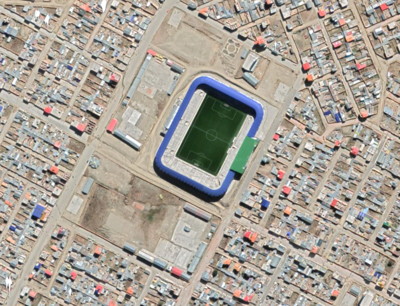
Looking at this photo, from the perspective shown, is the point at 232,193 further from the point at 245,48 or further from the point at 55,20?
the point at 55,20

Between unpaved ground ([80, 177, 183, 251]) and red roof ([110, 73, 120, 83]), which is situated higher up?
red roof ([110, 73, 120, 83])

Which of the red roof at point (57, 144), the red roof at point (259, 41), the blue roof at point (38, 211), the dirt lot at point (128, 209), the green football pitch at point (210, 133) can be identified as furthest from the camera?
the dirt lot at point (128, 209)

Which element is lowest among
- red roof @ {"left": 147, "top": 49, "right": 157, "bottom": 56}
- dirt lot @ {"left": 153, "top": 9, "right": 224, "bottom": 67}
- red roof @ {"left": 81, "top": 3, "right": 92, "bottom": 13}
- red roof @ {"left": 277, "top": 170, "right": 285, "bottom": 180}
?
red roof @ {"left": 277, "top": 170, "right": 285, "bottom": 180}

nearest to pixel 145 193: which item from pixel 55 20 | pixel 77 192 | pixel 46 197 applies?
pixel 77 192

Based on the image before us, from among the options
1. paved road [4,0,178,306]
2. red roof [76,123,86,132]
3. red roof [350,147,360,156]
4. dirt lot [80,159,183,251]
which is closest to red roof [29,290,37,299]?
paved road [4,0,178,306]

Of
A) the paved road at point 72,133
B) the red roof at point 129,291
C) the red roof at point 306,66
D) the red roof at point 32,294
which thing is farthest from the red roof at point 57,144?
the red roof at point 306,66

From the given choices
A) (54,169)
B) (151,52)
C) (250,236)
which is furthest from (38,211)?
(250,236)

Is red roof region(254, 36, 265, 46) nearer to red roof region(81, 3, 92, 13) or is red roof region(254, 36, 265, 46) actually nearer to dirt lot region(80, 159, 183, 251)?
red roof region(81, 3, 92, 13)

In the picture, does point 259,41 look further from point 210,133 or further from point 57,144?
point 57,144

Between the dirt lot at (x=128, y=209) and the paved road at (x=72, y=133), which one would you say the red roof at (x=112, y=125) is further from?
the dirt lot at (x=128, y=209)
